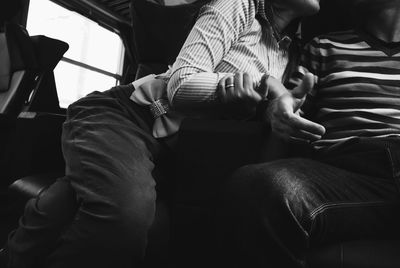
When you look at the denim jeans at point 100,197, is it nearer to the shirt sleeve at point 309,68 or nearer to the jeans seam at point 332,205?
the jeans seam at point 332,205

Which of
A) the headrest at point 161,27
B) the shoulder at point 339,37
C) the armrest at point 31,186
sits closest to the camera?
the armrest at point 31,186

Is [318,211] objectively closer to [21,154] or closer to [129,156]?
[129,156]

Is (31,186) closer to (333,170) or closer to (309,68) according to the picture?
(333,170)

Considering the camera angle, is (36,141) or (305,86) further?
(36,141)

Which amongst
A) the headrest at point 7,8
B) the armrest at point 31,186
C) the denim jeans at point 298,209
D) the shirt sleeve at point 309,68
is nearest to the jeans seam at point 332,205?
the denim jeans at point 298,209

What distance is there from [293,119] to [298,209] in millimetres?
165

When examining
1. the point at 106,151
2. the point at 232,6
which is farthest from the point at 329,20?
the point at 106,151

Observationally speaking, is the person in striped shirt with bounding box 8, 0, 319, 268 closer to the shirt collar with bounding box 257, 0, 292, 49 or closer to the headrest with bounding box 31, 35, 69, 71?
the shirt collar with bounding box 257, 0, 292, 49

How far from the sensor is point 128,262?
0.55m

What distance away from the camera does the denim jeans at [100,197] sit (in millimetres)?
545

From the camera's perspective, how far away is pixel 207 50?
69 cm

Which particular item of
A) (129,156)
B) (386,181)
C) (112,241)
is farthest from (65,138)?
(386,181)

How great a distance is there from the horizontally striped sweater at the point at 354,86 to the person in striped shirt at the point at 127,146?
13 cm

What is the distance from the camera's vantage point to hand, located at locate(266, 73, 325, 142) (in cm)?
52
